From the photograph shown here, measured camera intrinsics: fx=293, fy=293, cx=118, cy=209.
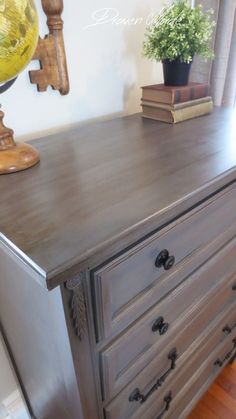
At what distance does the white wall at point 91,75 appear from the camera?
0.82m

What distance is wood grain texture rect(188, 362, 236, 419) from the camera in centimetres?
114

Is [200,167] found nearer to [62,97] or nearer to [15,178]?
[15,178]

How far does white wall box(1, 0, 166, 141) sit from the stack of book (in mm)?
140

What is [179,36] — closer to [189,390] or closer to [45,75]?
[45,75]

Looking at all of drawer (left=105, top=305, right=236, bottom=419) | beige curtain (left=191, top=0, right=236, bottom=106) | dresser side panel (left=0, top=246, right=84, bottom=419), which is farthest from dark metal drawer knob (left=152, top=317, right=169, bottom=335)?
beige curtain (left=191, top=0, right=236, bottom=106)

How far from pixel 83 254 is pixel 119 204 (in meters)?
0.14

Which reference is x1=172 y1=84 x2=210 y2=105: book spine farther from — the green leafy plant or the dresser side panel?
the dresser side panel

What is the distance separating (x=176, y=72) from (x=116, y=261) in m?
0.70

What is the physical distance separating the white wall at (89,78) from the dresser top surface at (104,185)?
0.08 meters

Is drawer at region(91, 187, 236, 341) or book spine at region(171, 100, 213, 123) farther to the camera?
book spine at region(171, 100, 213, 123)

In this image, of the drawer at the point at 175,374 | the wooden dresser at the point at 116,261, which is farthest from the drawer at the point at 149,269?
the drawer at the point at 175,374

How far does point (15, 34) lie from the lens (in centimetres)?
51

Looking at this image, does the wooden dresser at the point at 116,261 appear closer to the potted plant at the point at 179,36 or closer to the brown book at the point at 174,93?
the brown book at the point at 174,93

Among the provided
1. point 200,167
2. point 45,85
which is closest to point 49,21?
point 45,85
